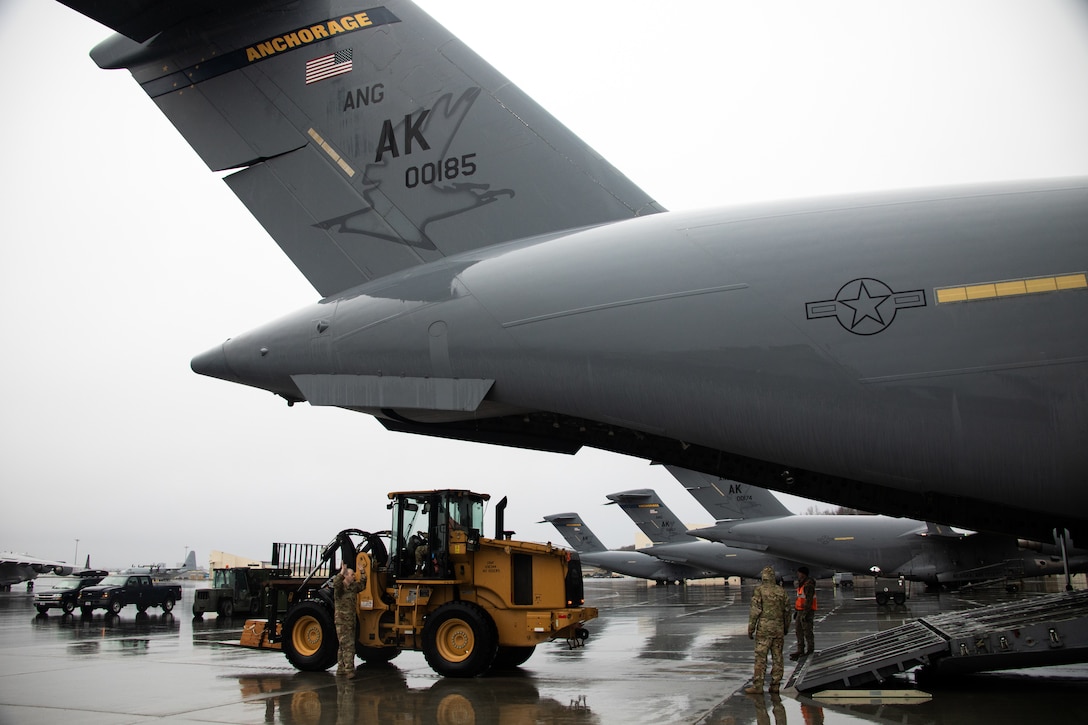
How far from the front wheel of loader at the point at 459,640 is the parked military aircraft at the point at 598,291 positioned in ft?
10.7

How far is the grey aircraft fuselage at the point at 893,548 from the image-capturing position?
21.5 m

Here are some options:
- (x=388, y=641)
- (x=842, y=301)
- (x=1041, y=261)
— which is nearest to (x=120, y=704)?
(x=388, y=641)

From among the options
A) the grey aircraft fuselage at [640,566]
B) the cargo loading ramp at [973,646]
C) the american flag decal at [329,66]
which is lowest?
the grey aircraft fuselage at [640,566]

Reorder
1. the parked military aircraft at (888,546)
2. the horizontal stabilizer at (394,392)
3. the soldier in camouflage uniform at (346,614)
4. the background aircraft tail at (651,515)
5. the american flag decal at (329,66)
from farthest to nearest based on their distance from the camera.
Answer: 1. the background aircraft tail at (651,515)
2. the parked military aircraft at (888,546)
3. the soldier in camouflage uniform at (346,614)
4. the american flag decal at (329,66)
5. the horizontal stabilizer at (394,392)

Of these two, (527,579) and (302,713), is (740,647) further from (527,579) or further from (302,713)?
(302,713)

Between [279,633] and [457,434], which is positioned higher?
[457,434]

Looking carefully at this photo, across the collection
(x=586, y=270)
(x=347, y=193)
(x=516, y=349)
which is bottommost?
(x=516, y=349)

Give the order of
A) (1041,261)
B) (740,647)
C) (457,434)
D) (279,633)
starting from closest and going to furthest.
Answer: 1. (1041,261)
2. (457,434)
3. (279,633)
4. (740,647)

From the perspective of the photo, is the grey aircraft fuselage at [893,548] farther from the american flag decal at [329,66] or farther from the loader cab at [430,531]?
the american flag decal at [329,66]

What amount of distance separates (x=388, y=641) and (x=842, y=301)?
6.58 meters

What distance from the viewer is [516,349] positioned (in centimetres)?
504

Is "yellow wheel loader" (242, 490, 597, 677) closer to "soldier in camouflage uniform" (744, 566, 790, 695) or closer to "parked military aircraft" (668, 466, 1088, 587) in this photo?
"soldier in camouflage uniform" (744, 566, 790, 695)

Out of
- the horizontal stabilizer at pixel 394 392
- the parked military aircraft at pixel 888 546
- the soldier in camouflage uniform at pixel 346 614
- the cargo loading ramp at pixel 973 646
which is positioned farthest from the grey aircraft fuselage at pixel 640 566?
the horizontal stabilizer at pixel 394 392

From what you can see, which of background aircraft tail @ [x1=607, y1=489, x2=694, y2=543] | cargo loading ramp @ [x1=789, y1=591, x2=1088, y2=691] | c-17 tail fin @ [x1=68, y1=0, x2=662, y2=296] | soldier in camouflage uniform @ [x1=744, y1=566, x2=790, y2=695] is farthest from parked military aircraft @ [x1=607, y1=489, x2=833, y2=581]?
c-17 tail fin @ [x1=68, y1=0, x2=662, y2=296]
